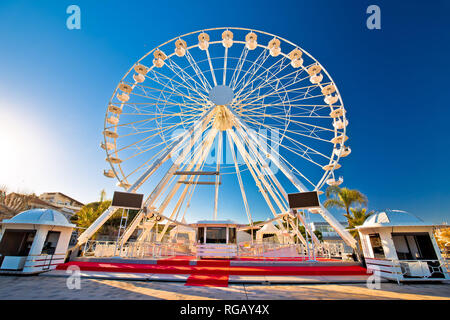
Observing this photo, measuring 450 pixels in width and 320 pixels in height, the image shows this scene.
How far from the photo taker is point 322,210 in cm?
1209

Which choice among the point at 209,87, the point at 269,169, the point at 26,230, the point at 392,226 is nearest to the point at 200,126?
the point at 209,87

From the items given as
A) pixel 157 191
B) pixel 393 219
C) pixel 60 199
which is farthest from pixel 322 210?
pixel 60 199

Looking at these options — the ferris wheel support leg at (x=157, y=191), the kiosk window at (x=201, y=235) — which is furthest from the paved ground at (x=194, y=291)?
the kiosk window at (x=201, y=235)

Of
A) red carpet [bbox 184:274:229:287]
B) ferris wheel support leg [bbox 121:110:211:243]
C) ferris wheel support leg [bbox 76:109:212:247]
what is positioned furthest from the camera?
ferris wheel support leg [bbox 121:110:211:243]

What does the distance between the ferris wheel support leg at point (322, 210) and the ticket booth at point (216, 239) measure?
5.01 m

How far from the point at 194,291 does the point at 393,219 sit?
9018 mm

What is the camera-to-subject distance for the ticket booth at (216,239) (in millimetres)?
13133

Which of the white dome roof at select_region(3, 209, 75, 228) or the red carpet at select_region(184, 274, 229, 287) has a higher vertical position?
the white dome roof at select_region(3, 209, 75, 228)

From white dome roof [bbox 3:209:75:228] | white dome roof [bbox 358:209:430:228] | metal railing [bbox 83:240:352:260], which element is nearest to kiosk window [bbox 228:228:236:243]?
metal railing [bbox 83:240:352:260]

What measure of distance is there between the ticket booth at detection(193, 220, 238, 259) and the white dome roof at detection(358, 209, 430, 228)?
7.81 metres

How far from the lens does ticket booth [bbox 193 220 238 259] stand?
43.1ft

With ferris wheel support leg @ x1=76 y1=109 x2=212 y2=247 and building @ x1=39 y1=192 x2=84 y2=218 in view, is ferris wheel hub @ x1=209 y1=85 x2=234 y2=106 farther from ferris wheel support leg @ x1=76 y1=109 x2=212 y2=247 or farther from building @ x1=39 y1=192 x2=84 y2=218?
building @ x1=39 y1=192 x2=84 y2=218
